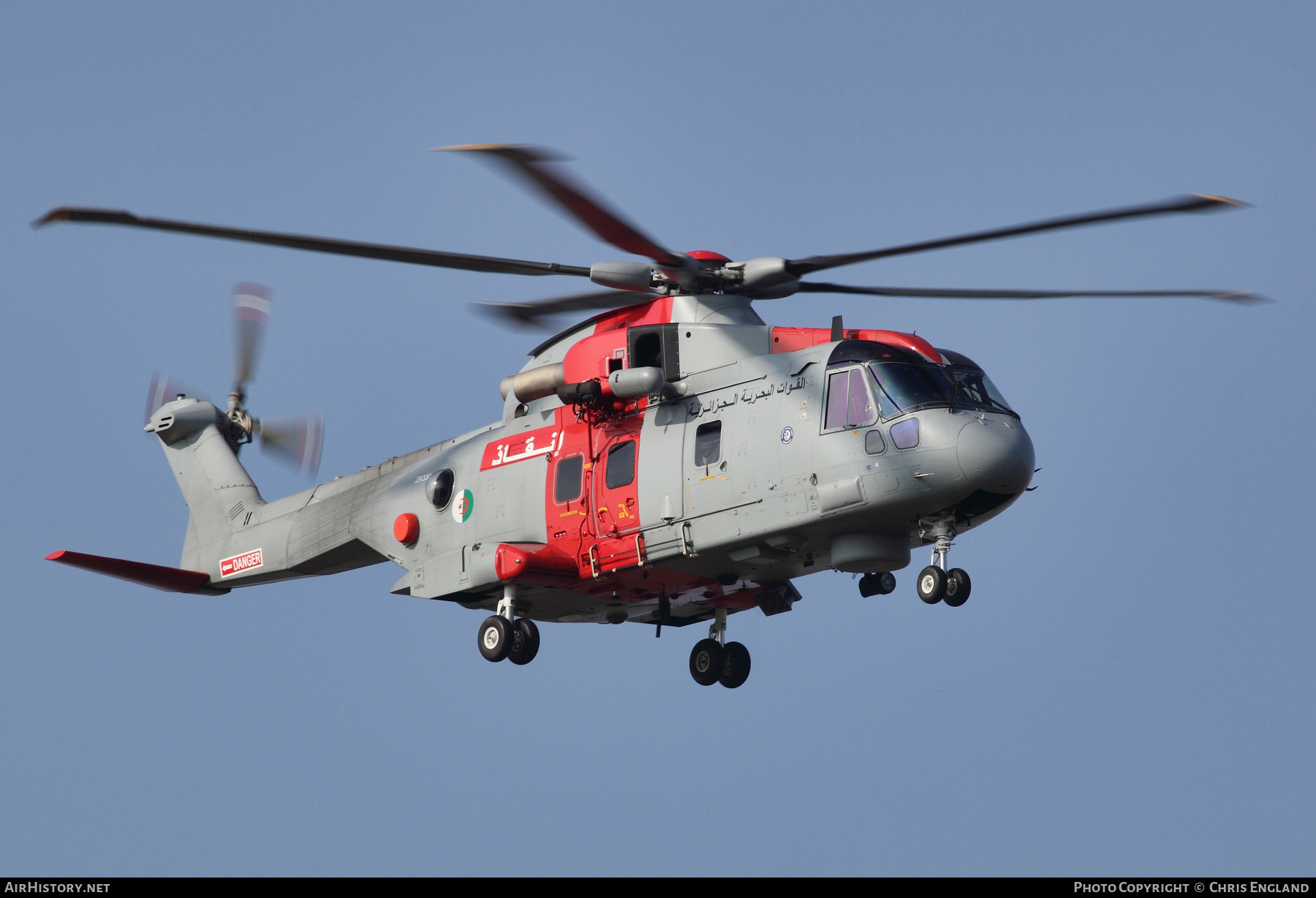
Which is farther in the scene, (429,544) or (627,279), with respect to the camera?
(429,544)

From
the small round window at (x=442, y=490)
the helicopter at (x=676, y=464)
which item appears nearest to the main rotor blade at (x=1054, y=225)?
the helicopter at (x=676, y=464)

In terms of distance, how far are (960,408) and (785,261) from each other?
3241mm

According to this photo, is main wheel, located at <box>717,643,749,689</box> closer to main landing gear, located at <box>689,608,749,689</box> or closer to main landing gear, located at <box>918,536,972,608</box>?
main landing gear, located at <box>689,608,749,689</box>

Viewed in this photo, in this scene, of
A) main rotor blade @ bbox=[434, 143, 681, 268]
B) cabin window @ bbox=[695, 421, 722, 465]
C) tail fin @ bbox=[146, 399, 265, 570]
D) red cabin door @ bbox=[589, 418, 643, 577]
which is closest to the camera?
main rotor blade @ bbox=[434, 143, 681, 268]

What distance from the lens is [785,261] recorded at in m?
22.7

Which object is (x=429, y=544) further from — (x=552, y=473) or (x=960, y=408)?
(x=960, y=408)

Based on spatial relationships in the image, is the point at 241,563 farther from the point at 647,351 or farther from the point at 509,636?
the point at 647,351

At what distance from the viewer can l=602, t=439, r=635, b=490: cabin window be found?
23.4 metres

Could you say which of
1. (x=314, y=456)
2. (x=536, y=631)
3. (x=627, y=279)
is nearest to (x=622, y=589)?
(x=536, y=631)

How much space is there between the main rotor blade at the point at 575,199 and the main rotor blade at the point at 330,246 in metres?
1.44

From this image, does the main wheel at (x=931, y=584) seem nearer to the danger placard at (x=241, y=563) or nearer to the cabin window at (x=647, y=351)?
the cabin window at (x=647, y=351)

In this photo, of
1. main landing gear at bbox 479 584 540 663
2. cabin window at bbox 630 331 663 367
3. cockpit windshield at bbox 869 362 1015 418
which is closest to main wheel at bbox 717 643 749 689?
main landing gear at bbox 479 584 540 663
